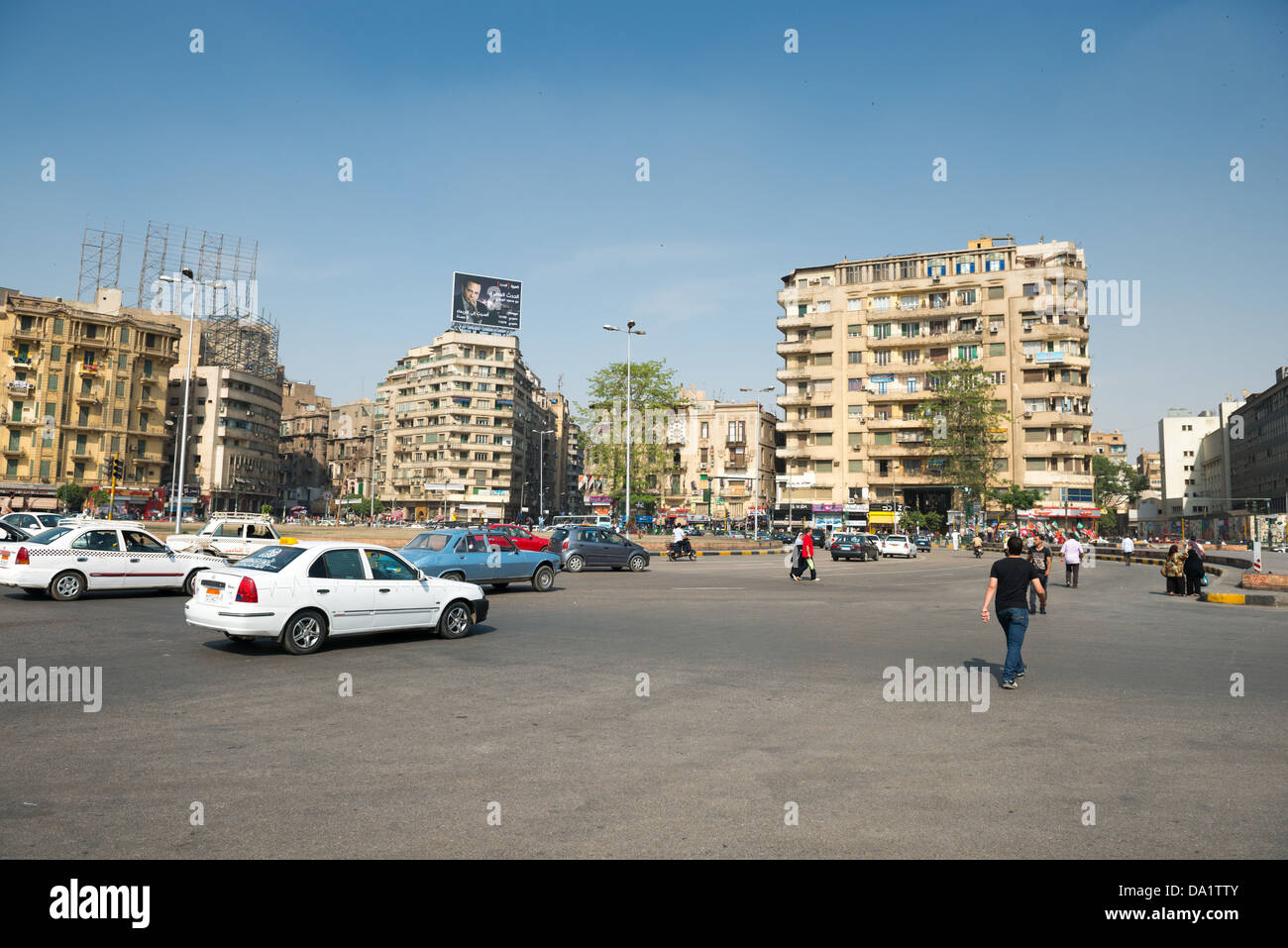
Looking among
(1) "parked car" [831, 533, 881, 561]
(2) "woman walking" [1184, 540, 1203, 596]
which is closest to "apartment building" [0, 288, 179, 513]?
(1) "parked car" [831, 533, 881, 561]

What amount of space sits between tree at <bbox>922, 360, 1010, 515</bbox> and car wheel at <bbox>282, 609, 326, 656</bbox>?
72.5 metres

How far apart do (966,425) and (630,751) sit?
75.6m

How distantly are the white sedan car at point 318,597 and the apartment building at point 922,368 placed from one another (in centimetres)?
6634

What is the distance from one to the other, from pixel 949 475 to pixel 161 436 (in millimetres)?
80795

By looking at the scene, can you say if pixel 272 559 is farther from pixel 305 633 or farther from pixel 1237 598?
pixel 1237 598

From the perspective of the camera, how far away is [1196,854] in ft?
15.0

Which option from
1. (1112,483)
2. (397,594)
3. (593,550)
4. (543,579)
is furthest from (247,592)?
(1112,483)

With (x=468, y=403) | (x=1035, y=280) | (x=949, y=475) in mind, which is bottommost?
(x=949, y=475)

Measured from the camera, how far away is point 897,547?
50.7m

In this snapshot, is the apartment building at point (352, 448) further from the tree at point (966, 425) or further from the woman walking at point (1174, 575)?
the woman walking at point (1174, 575)

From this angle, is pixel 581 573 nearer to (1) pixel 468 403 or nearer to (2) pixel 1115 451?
(1) pixel 468 403

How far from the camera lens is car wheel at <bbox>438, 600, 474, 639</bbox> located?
1298 centimetres

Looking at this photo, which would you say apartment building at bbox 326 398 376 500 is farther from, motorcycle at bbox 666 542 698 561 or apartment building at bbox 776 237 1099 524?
motorcycle at bbox 666 542 698 561
